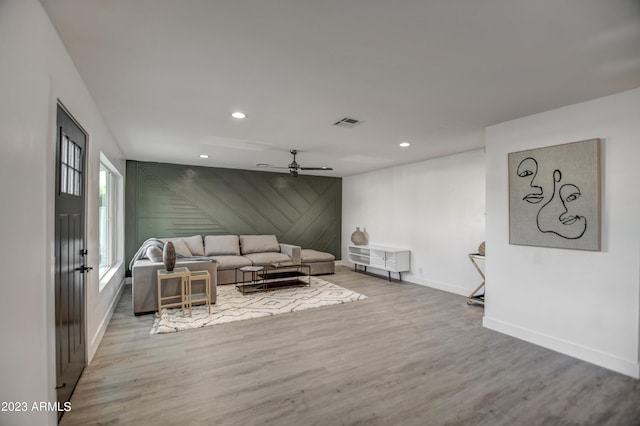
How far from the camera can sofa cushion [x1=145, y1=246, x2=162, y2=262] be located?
14.4 ft

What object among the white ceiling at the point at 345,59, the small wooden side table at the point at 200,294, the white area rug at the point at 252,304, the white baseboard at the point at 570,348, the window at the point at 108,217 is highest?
the white ceiling at the point at 345,59

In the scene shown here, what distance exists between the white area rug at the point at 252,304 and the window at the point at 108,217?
1.36 meters

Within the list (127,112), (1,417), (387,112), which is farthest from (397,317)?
(127,112)

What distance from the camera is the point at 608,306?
272 cm

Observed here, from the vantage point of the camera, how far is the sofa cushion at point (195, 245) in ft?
20.0

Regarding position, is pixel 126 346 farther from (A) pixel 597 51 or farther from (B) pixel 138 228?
(A) pixel 597 51

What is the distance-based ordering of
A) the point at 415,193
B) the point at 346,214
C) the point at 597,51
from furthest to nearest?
the point at 346,214 → the point at 415,193 → the point at 597,51

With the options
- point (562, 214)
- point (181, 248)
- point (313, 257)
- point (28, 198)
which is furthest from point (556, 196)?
point (181, 248)

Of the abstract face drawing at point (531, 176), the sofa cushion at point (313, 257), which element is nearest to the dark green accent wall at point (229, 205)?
the sofa cushion at point (313, 257)

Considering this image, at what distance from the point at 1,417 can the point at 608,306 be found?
426 centimetres

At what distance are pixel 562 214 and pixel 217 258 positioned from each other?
5524 millimetres

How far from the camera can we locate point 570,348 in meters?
2.95

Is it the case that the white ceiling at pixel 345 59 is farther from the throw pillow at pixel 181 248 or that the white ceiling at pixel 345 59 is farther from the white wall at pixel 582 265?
the throw pillow at pixel 181 248

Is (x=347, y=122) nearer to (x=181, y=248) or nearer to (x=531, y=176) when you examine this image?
(x=531, y=176)
